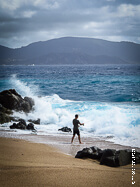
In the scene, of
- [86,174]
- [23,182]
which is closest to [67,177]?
[86,174]

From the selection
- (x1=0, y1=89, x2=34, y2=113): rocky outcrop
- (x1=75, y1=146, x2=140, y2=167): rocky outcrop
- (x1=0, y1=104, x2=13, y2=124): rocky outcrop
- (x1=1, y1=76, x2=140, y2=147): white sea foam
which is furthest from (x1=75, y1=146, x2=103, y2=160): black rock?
(x1=0, y1=89, x2=34, y2=113): rocky outcrop

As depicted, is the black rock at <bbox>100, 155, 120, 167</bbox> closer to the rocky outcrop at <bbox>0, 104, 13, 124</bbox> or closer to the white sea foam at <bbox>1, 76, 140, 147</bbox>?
the white sea foam at <bbox>1, 76, 140, 147</bbox>

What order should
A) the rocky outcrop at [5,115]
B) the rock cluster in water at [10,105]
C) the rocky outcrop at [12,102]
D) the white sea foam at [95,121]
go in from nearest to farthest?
1. the white sea foam at [95,121]
2. the rocky outcrop at [5,115]
3. the rock cluster in water at [10,105]
4. the rocky outcrop at [12,102]

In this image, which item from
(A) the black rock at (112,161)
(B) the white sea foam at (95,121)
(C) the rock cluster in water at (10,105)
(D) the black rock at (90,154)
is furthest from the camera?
(C) the rock cluster in water at (10,105)

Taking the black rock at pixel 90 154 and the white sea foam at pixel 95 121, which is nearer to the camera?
the black rock at pixel 90 154

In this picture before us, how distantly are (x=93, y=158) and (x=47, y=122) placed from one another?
7.88 metres

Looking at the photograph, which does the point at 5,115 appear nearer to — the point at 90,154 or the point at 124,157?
the point at 90,154

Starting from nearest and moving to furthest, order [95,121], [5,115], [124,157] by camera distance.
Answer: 1. [124,157]
2. [5,115]
3. [95,121]

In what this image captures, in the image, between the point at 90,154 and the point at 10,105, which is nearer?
the point at 90,154

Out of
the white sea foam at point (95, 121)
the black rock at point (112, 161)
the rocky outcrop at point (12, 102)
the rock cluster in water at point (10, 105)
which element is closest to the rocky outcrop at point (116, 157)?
the black rock at point (112, 161)

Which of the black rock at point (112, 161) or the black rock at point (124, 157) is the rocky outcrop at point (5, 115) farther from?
the black rock at point (124, 157)

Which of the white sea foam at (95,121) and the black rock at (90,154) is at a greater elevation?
the white sea foam at (95,121)

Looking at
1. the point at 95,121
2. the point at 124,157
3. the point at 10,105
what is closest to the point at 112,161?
the point at 124,157

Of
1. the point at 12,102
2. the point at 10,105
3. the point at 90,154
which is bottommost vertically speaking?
the point at 90,154
